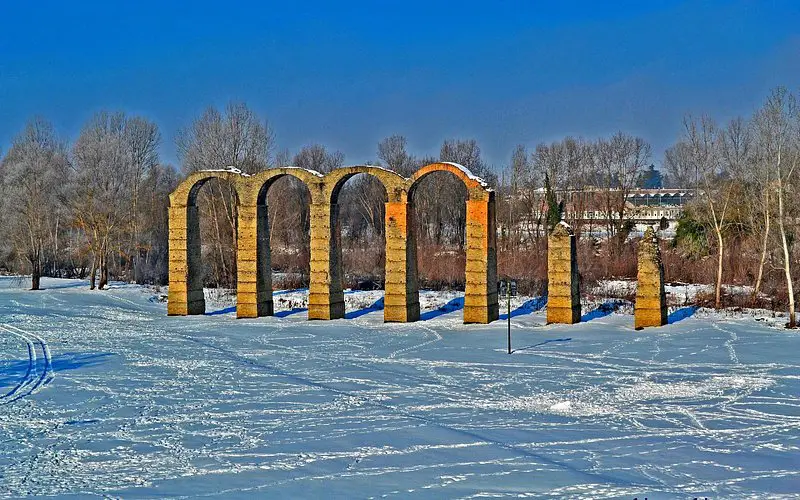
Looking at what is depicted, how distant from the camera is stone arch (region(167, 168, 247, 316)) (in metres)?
26.0

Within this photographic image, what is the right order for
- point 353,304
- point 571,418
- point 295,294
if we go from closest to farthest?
1. point 571,418
2. point 353,304
3. point 295,294

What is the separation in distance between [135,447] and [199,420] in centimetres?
163

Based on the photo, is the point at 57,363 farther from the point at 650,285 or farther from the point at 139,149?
the point at 139,149

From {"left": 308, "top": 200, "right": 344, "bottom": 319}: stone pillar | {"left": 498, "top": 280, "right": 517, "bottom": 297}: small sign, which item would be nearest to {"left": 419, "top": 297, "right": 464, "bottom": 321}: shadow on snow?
{"left": 498, "top": 280, "right": 517, "bottom": 297}: small sign

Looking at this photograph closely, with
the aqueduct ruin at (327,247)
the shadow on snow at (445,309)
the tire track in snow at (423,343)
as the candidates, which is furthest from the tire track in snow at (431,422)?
the shadow on snow at (445,309)

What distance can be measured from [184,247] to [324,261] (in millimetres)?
5238

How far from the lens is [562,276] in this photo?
22.0m

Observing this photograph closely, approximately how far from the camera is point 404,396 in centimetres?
1378

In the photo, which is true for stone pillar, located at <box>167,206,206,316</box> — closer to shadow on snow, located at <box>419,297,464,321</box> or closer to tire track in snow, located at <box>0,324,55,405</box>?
tire track in snow, located at <box>0,324,55,405</box>

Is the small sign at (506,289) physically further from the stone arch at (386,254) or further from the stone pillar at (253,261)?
the stone pillar at (253,261)

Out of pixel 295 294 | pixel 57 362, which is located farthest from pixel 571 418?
pixel 295 294

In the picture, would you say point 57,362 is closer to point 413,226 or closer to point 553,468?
point 413,226

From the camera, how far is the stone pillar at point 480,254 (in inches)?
878

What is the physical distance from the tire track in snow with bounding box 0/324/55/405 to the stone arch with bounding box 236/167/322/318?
6.45 meters
